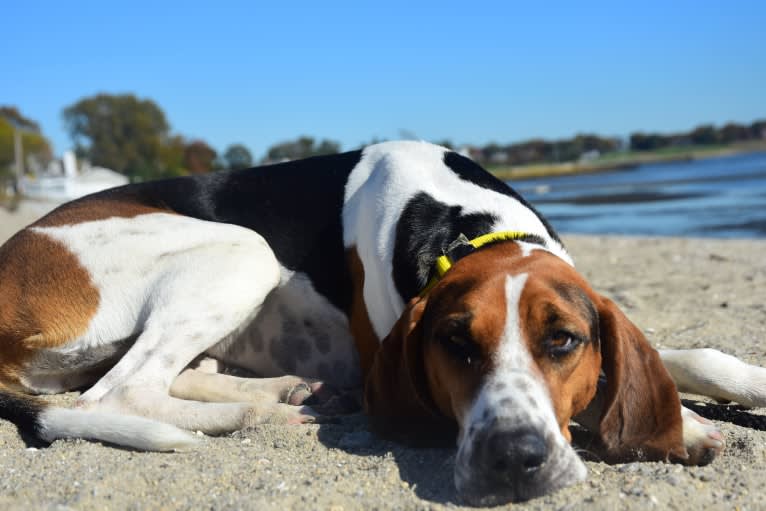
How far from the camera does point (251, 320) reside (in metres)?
4.52

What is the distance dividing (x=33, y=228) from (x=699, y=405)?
12.2 ft

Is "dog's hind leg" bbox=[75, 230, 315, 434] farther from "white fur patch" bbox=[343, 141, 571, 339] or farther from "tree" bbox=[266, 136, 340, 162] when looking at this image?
"tree" bbox=[266, 136, 340, 162]

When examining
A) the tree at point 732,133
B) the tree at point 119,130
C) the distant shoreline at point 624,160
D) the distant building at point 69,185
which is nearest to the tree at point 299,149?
the distant building at point 69,185

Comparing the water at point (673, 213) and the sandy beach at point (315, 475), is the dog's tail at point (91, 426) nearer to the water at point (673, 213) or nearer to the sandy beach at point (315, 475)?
the sandy beach at point (315, 475)

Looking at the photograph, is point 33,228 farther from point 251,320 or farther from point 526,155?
point 526,155

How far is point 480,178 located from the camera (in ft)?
14.5

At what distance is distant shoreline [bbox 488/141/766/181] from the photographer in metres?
74.5

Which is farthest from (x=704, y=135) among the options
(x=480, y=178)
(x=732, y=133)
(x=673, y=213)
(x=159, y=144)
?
(x=480, y=178)

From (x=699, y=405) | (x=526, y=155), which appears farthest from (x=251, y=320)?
(x=526, y=155)

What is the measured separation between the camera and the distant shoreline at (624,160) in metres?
74.5

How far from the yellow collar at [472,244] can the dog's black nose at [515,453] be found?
0.99 m

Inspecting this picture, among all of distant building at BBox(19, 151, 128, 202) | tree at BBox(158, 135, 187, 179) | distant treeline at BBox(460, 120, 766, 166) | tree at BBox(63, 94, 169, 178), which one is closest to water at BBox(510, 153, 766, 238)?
tree at BBox(158, 135, 187, 179)

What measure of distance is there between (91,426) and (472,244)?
182cm

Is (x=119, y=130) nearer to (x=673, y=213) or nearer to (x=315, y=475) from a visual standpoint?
(x=673, y=213)
